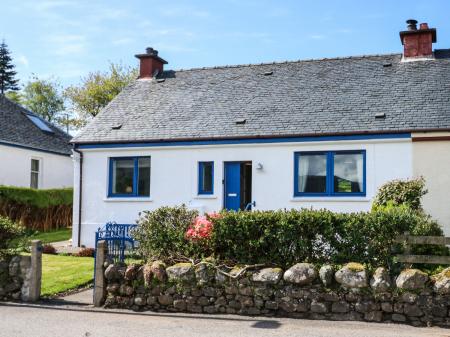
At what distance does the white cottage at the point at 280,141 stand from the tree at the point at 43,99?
139 feet

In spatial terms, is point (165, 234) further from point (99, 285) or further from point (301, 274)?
→ point (301, 274)

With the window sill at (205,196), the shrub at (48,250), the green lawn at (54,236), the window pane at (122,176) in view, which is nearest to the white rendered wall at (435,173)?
the window sill at (205,196)

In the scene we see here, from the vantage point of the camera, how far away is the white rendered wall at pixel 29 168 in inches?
981

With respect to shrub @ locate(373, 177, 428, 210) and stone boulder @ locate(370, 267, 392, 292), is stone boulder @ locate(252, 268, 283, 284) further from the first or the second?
shrub @ locate(373, 177, 428, 210)

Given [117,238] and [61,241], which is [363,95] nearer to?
[117,238]

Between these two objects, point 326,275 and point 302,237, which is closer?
point 326,275

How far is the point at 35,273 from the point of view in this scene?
33.5ft

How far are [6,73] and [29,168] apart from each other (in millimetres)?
45513

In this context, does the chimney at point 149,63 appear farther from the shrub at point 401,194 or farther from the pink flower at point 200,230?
the pink flower at point 200,230

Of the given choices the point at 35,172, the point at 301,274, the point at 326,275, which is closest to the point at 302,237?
the point at 301,274

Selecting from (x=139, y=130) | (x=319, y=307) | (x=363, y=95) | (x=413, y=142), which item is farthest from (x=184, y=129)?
(x=319, y=307)

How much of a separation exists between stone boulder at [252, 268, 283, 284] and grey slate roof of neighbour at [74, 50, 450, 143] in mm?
7892

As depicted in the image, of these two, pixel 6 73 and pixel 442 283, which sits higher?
pixel 6 73

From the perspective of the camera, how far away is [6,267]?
10422 millimetres
